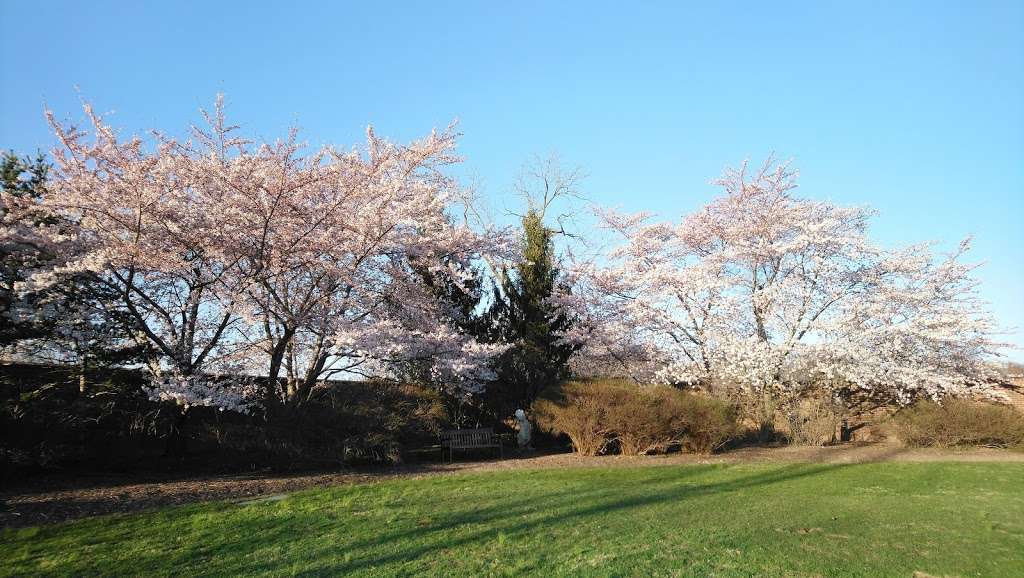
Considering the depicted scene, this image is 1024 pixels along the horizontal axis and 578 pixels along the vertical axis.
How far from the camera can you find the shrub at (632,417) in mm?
12922

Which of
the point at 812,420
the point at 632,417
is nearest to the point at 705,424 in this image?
the point at 632,417

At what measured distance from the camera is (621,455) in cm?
1329

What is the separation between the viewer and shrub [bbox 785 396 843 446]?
1529 centimetres

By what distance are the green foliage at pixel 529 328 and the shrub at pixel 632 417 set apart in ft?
5.56

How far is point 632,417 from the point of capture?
1283 centimetres

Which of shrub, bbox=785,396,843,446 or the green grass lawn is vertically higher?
shrub, bbox=785,396,843,446

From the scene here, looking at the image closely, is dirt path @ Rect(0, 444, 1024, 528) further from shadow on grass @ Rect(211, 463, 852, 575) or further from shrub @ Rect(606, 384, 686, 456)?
shadow on grass @ Rect(211, 463, 852, 575)

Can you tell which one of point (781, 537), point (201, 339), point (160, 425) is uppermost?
point (201, 339)

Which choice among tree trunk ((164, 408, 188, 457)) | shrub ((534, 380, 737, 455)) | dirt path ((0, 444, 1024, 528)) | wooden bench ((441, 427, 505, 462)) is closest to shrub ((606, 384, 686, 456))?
shrub ((534, 380, 737, 455))

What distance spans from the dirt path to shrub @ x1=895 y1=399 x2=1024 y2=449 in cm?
47

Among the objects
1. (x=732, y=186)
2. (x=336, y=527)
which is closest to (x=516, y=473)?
(x=336, y=527)

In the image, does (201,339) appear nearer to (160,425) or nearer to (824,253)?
(160,425)

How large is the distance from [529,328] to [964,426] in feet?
34.2

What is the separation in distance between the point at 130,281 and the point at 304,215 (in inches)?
110
